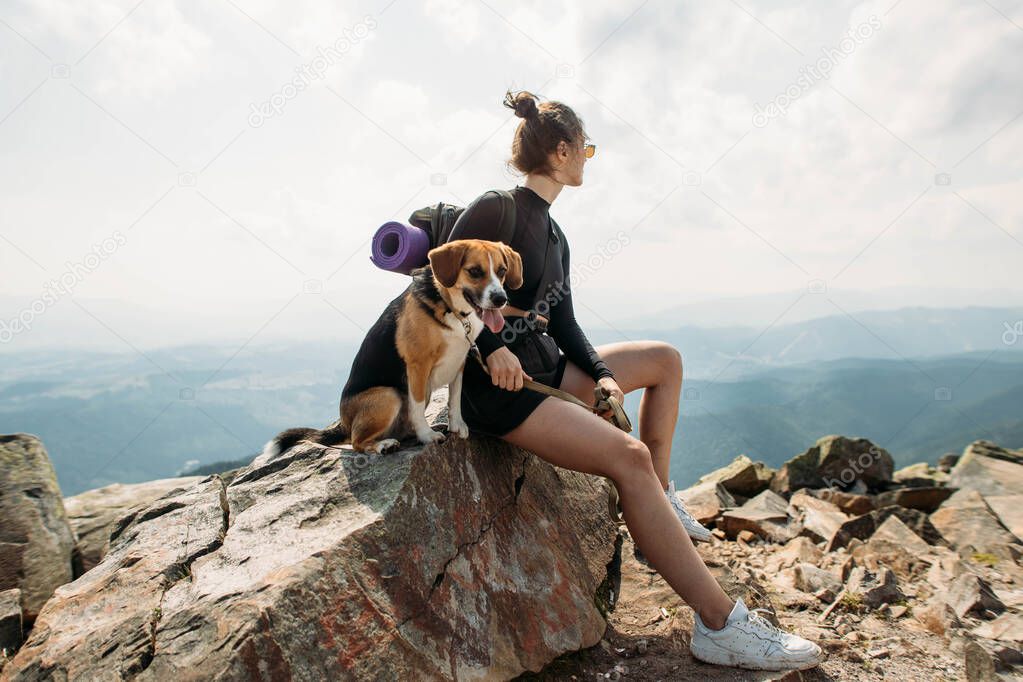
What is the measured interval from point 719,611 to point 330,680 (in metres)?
1.94

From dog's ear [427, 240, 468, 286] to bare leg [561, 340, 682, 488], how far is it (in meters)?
1.28

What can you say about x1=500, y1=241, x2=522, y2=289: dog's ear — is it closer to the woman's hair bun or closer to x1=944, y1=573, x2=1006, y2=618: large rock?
the woman's hair bun

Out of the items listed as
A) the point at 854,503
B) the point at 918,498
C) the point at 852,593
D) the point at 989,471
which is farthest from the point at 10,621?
the point at 989,471

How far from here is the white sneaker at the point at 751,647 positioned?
3002 mm

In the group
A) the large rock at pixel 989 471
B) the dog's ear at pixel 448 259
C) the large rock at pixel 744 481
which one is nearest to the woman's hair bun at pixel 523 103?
the dog's ear at pixel 448 259

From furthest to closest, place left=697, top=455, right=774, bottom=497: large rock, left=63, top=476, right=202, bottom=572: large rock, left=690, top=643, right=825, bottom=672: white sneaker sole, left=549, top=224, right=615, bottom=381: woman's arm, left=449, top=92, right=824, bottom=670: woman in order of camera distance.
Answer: left=697, top=455, right=774, bottom=497: large rock → left=63, top=476, right=202, bottom=572: large rock → left=549, top=224, right=615, bottom=381: woman's arm → left=449, top=92, right=824, bottom=670: woman → left=690, top=643, right=825, bottom=672: white sneaker sole

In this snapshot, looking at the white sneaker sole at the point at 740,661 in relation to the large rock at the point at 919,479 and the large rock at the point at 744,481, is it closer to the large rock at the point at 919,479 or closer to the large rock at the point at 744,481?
the large rock at the point at 744,481

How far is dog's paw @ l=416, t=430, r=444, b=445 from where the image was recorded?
11.5 ft

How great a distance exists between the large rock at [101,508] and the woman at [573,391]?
279 centimetres

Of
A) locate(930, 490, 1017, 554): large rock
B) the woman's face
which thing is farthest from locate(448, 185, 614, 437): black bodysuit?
locate(930, 490, 1017, 554): large rock

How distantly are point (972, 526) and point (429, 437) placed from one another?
5.80m

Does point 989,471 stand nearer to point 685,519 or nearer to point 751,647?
point 685,519

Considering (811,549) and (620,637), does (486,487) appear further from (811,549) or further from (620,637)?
(811,549)

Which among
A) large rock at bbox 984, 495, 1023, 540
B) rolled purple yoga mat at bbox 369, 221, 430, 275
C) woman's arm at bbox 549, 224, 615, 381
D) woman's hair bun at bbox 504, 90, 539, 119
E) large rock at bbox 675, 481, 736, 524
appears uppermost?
woman's hair bun at bbox 504, 90, 539, 119
